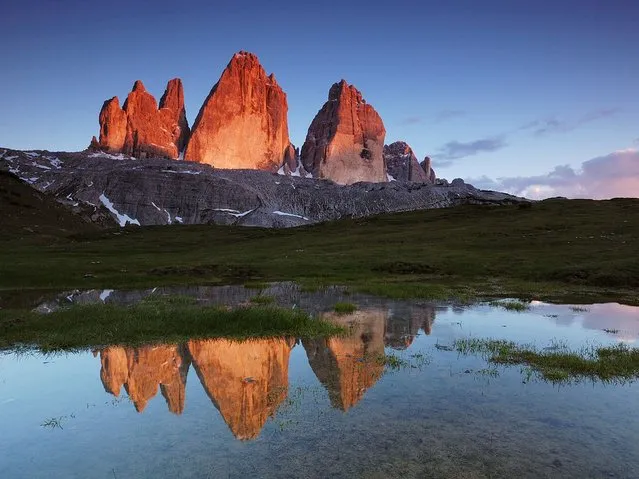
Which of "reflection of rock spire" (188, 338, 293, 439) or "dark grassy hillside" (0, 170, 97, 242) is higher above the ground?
"dark grassy hillside" (0, 170, 97, 242)

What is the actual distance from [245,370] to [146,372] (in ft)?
11.6

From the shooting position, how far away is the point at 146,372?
53.4 ft

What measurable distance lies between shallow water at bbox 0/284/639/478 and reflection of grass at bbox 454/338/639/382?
0.83 m

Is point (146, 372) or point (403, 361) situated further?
point (403, 361)

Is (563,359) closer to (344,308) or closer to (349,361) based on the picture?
(349,361)

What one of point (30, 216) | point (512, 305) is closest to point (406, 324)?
point (512, 305)

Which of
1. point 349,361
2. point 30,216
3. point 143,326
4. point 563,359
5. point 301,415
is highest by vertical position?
point 30,216

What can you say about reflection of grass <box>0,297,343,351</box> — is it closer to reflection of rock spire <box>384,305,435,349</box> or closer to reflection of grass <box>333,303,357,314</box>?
reflection of rock spire <box>384,305,435,349</box>

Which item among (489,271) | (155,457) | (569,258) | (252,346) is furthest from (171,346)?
(569,258)

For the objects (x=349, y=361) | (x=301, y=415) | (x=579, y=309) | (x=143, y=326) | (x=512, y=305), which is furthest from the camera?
(x=512, y=305)

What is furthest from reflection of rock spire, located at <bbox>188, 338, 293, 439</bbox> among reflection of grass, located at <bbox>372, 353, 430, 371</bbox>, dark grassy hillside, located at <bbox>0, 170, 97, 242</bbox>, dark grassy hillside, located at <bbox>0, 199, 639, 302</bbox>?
dark grassy hillside, located at <bbox>0, 170, 97, 242</bbox>

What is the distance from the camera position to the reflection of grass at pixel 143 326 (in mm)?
21094

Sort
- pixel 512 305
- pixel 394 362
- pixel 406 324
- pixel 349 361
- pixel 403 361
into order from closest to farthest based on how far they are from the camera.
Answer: pixel 394 362, pixel 349 361, pixel 403 361, pixel 406 324, pixel 512 305

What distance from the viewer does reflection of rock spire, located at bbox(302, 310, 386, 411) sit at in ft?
47.7
